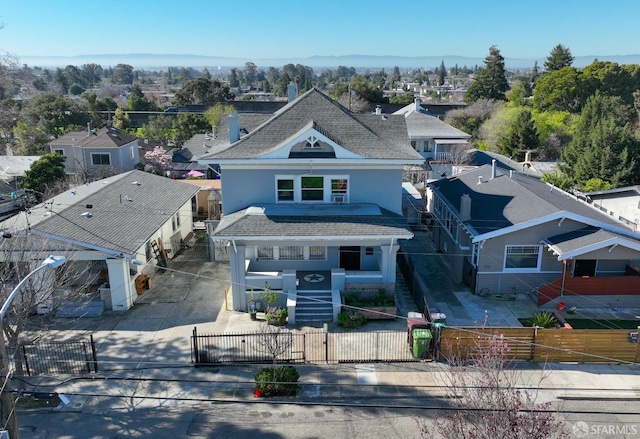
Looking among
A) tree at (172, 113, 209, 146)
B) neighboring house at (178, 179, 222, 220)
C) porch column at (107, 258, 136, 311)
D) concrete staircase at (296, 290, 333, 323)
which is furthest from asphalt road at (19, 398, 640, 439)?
tree at (172, 113, 209, 146)

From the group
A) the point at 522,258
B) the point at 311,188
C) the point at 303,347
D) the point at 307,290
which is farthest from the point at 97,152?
the point at 522,258

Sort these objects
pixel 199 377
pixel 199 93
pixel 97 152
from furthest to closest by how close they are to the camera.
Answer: pixel 199 93, pixel 97 152, pixel 199 377

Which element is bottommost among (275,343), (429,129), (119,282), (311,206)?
(275,343)

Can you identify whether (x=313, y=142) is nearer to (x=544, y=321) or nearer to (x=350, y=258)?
(x=350, y=258)

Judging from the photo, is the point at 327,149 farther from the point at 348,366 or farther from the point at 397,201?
the point at 348,366

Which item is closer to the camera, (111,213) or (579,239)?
(579,239)

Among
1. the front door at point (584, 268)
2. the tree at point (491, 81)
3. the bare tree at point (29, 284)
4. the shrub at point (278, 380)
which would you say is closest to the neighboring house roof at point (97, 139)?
the bare tree at point (29, 284)
